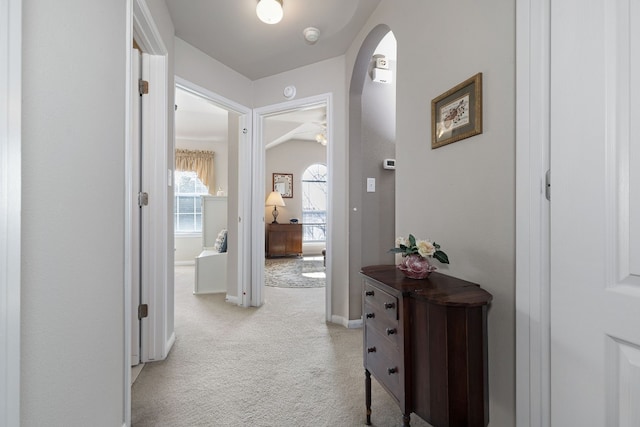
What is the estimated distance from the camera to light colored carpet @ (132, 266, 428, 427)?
5.18 feet

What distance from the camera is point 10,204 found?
0.73 metres

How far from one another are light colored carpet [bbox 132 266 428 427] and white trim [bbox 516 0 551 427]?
2.26ft

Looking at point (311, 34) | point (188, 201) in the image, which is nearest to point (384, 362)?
point (311, 34)

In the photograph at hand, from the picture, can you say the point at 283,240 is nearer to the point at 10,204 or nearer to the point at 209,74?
the point at 209,74

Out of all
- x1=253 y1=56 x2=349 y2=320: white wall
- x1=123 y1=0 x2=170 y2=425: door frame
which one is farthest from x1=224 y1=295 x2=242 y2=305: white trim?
x1=123 y1=0 x2=170 y2=425: door frame

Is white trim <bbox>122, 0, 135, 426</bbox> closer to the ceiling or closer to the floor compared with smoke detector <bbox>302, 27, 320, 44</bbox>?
closer to the floor

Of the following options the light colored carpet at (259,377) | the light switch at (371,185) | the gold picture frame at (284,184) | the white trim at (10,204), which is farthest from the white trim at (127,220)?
the gold picture frame at (284,184)

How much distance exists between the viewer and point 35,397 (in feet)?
2.84

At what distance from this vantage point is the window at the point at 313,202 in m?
7.57

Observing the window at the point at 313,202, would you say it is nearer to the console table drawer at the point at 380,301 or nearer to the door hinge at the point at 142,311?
the door hinge at the point at 142,311

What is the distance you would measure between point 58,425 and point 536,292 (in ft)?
5.14

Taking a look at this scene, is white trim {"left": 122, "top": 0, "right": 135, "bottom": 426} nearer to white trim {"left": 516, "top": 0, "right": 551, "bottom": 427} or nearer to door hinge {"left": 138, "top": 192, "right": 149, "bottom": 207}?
door hinge {"left": 138, "top": 192, "right": 149, "bottom": 207}

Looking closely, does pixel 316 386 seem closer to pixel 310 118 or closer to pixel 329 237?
pixel 329 237

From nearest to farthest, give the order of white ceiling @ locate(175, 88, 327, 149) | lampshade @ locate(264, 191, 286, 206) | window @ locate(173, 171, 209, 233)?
white ceiling @ locate(175, 88, 327, 149) < window @ locate(173, 171, 209, 233) < lampshade @ locate(264, 191, 286, 206)
